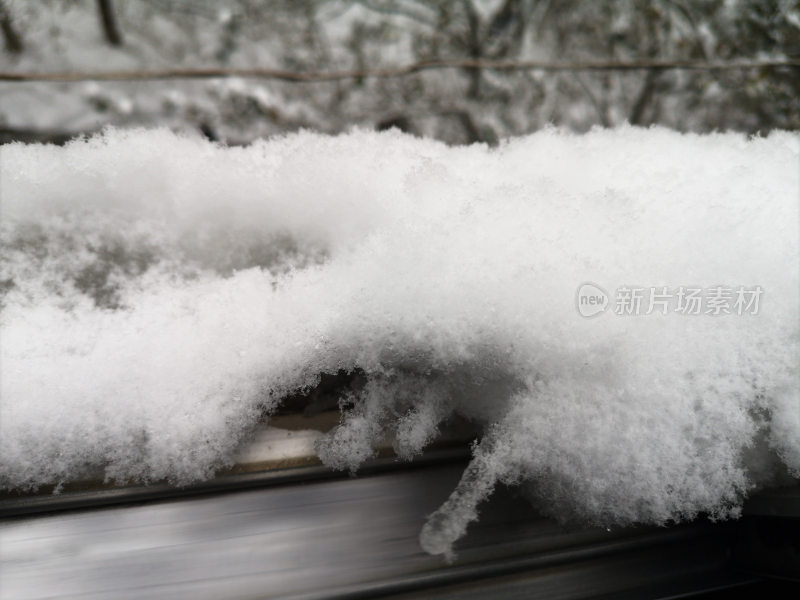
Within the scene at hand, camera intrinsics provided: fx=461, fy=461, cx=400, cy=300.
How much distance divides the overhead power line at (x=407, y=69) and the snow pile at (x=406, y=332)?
0.62 m

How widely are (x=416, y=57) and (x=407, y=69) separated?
68mm

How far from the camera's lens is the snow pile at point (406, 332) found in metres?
0.46

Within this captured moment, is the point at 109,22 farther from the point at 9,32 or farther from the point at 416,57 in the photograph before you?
the point at 416,57

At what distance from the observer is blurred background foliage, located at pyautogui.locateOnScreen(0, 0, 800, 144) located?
1.14 meters

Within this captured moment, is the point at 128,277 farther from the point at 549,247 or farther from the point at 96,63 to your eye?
the point at 96,63

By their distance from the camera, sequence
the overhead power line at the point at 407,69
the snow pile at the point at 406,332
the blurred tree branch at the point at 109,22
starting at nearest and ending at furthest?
the snow pile at the point at 406,332 < the overhead power line at the point at 407,69 < the blurred tree branch at the point at 109,22

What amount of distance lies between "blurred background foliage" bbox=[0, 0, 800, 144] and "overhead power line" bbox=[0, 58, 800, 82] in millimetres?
15

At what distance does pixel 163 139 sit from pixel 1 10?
3.18 ft

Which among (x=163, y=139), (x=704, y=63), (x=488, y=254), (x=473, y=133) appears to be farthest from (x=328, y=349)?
(x=704, y=63)

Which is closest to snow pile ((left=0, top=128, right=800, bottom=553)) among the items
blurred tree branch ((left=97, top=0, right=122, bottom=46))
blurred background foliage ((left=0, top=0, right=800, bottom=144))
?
blurred background foliage ((left=0, top=0, right=800, bottom=144))

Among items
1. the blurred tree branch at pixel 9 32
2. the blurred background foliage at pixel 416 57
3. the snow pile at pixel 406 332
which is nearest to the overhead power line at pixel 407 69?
the blurred background foliage at pixel 416 57

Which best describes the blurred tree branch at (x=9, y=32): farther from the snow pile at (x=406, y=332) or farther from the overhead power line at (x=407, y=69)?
the snow pile at (x=406, y=332)

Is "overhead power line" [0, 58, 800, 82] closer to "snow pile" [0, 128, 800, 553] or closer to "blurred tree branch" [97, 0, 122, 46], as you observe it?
"blurred tree branch" [97, 0, 122, 46]

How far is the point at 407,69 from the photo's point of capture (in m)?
1.20
